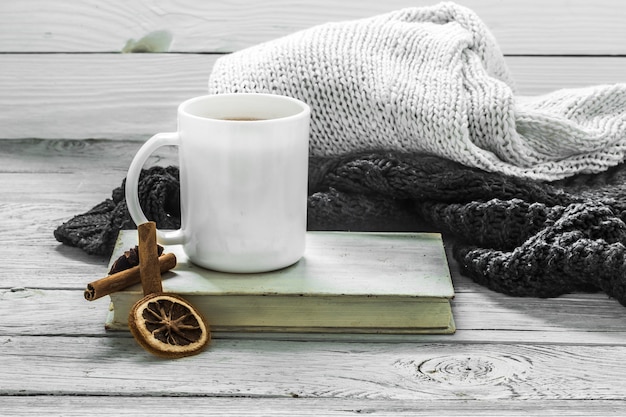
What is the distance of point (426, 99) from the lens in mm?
864

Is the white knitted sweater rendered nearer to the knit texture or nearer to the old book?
the knit texture

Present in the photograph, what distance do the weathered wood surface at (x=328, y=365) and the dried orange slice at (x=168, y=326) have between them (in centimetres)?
1

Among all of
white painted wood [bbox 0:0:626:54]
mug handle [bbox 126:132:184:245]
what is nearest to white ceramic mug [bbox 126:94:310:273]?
mug handle [bbox 126:132:184:245]

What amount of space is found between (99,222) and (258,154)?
28 cm

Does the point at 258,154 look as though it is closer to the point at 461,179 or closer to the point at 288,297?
the point at 288,297

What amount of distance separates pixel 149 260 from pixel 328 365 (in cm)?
17

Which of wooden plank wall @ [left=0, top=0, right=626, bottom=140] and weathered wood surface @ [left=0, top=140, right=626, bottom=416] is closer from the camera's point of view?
weathered wood surface @ [left=0, top=140, right=626, bottom=416]

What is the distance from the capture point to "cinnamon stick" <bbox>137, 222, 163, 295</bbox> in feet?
2.23

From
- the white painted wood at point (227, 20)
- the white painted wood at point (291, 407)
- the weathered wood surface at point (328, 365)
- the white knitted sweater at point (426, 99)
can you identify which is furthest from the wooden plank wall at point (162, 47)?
the white painted wood at point (291, 407)

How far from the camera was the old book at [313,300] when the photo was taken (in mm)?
687

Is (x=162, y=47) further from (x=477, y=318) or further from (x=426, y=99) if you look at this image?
(x=477, y=318)

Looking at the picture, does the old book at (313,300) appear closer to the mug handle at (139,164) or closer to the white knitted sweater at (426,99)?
the mug handle at (139,164)

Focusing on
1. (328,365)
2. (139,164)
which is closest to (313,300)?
(328,365)

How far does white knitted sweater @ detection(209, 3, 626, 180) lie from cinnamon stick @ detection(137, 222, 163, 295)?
0.28m
